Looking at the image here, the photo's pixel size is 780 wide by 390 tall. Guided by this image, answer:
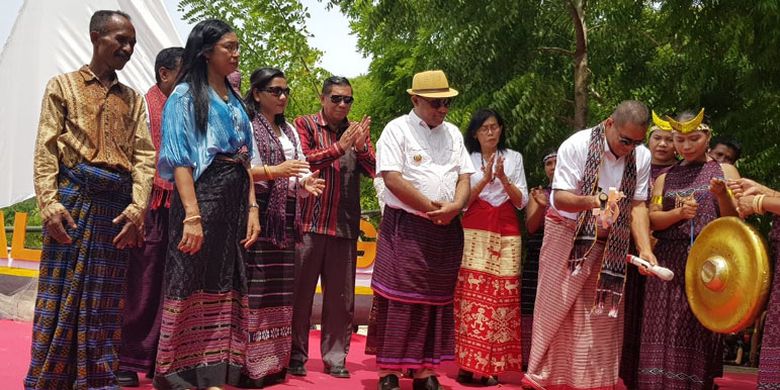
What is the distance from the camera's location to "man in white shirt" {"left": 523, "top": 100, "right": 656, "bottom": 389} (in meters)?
5.37

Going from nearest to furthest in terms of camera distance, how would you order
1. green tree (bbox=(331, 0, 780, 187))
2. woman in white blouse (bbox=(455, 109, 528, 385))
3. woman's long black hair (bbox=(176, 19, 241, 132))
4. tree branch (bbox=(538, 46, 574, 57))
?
1. woman's long black hair (bbox=(176, 19, 241, 132))
2. woman in white blouse (bbox=(455, 109, 528, 385))
3. green tree (bbox=(331, 0, 780, 187))
4. tree branch (bbox=(538, 46, 574, 57))

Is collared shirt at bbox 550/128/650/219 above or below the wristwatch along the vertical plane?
above

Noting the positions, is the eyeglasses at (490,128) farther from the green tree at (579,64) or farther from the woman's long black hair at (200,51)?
the woman's long black hair at (200,51)

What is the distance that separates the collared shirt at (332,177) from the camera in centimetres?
654

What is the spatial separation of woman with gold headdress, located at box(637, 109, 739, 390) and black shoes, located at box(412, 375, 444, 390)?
1.38 meters

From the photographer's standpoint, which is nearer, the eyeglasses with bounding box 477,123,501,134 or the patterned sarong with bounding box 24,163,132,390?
the patterned sarong with bounding box 24,163,132,390

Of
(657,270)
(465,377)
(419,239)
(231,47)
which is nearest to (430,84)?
(419,239)

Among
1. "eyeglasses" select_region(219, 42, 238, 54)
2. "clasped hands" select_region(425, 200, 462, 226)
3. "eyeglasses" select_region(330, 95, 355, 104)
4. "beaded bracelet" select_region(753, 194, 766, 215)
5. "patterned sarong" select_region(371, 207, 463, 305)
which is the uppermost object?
"eyeglasses" select_region(219, 42, 238, 54)

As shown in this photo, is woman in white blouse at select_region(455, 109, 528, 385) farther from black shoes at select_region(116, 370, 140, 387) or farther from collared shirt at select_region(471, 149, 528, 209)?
black shoes at select_region(116, 370, 140, 387)

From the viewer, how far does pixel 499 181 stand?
6.73m

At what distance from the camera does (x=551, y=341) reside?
557 centimetres

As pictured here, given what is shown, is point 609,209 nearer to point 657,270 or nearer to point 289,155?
point 657,270

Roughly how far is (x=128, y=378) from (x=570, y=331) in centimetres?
278

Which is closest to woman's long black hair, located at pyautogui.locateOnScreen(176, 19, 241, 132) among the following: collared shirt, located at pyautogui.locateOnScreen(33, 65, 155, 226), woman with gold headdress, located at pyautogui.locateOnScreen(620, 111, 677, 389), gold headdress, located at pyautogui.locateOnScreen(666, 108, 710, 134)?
collared shirt, located at pyautogui.locateOnScreen(33, 65, 155, 226)
